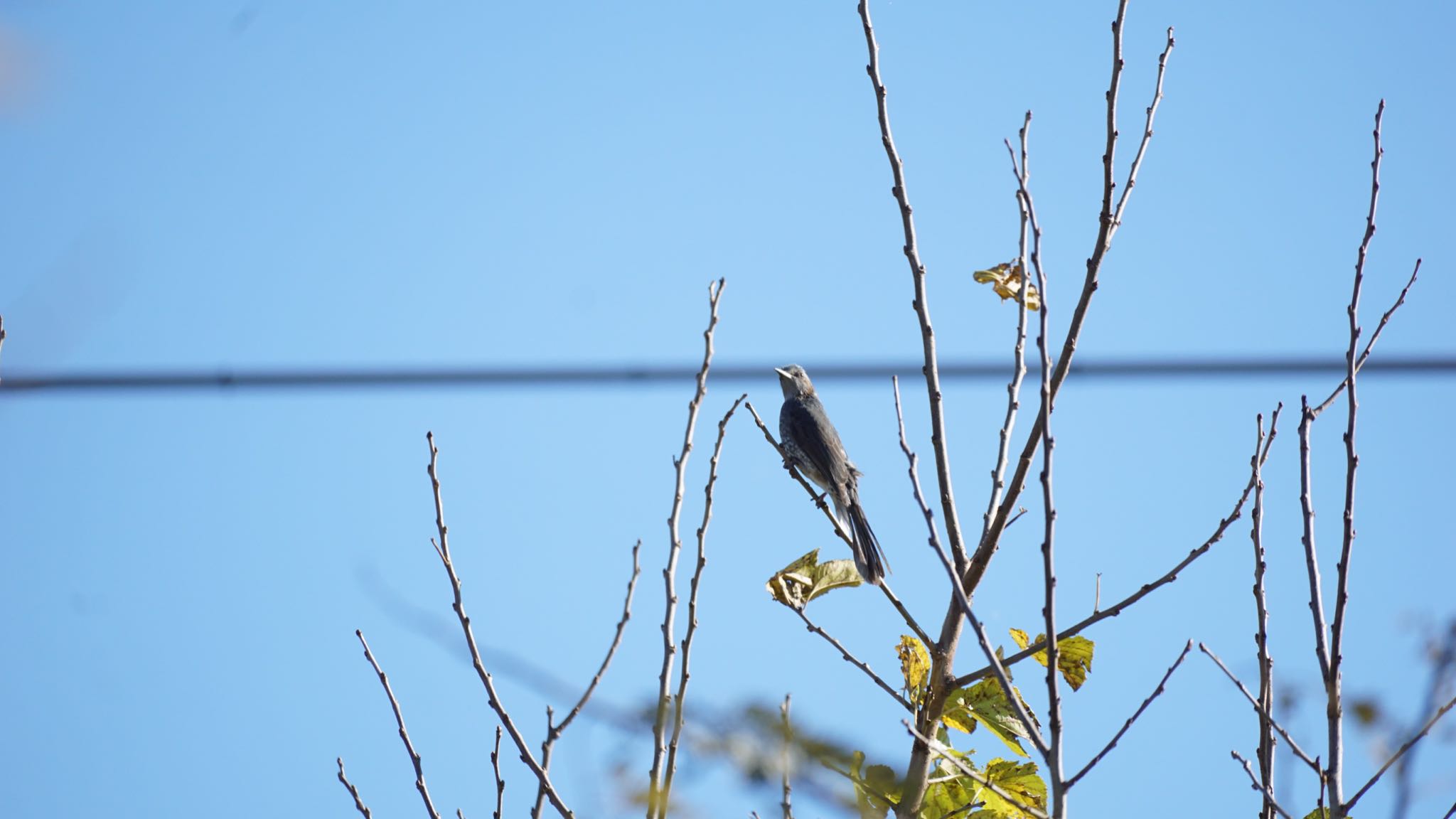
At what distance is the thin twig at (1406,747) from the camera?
2.72m

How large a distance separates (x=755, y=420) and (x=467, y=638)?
216cm

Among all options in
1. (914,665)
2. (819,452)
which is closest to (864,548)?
(819,452)

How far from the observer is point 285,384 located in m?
3.11

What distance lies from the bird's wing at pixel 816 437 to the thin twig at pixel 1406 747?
4.82 m

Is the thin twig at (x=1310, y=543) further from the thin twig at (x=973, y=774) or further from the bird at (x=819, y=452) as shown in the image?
the bird at (x=819, y=452)

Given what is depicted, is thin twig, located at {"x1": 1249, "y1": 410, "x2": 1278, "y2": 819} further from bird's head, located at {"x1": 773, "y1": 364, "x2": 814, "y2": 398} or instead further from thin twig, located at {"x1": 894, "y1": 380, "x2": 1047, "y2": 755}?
bird's head, located at {"x1": 773, "y1": 364, "x2": 814, "y2": 398}

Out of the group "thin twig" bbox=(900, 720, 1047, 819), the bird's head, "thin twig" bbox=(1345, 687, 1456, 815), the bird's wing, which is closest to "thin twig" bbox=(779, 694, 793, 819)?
"thin twig" bbox=(900, 720, 1047, 819)

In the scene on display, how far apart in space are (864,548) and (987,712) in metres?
2.99

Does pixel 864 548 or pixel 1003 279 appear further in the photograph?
pixel 864 548

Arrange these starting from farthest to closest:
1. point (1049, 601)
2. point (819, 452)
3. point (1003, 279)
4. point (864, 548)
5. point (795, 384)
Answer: point (795, 384), point (819, 452), point (864, 548), point (1003, 279), point (1049, 601)

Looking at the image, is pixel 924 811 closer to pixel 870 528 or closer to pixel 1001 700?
pixel 1001 700

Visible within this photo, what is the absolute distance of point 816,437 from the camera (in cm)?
823

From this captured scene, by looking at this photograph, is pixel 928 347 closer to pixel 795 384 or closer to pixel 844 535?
pixel 844 535

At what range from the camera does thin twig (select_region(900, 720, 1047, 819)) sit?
3094 mm
